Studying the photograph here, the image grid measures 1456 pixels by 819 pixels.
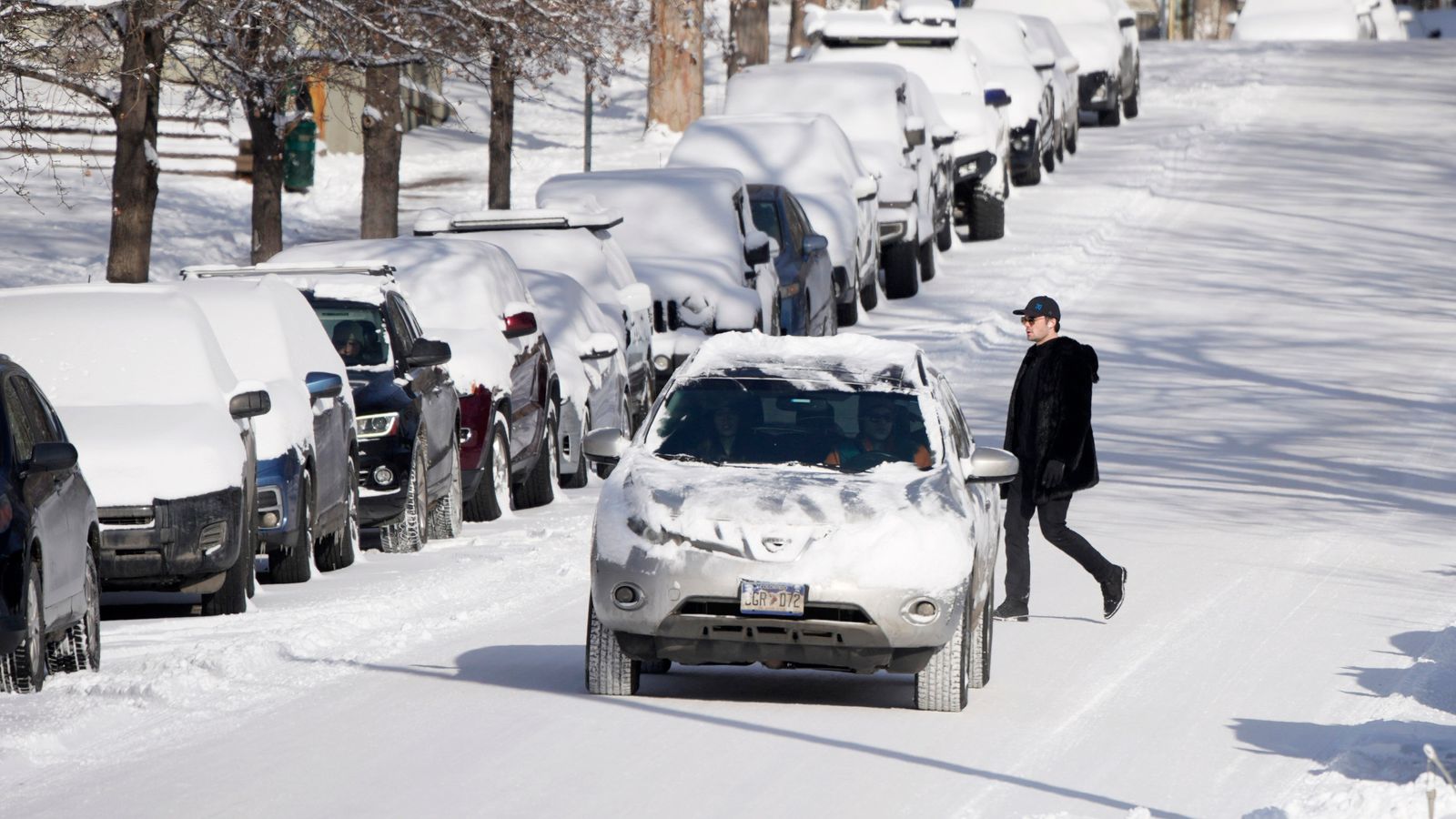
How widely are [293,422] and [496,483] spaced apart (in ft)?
11.8

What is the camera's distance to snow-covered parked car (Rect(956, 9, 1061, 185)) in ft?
120

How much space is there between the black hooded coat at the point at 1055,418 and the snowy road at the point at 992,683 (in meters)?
0.69

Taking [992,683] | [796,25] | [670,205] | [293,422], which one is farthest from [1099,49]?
[992,683]

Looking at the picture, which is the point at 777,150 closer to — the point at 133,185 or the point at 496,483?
the point at 133,185

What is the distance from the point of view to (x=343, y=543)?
49.0 feet

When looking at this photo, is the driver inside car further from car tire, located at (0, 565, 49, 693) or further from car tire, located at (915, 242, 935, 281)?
car tire, located at (915, 242, 935, 281)

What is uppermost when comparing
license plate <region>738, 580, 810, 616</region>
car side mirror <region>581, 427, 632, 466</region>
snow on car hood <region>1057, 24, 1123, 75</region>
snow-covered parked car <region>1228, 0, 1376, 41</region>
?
snow-covered parked car <region>1228, 0, 1376, 41</region>

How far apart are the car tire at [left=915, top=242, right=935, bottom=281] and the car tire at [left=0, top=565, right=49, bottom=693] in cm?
2062

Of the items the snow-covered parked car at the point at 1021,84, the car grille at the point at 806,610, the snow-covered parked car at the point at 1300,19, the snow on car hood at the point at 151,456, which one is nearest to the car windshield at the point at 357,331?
the snow on car hood at the point at 151,456

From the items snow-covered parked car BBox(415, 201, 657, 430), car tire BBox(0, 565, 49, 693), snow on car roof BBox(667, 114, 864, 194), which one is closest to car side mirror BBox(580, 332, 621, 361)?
snow-covered parked car BBox(415, 201, 657, 430)

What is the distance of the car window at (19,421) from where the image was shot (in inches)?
404

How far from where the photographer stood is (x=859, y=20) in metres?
33.6

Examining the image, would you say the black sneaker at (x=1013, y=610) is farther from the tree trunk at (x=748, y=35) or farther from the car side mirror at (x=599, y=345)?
the tree trunk at (x=748, y=35)

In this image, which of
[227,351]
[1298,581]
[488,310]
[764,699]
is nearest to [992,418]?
[488,310]
